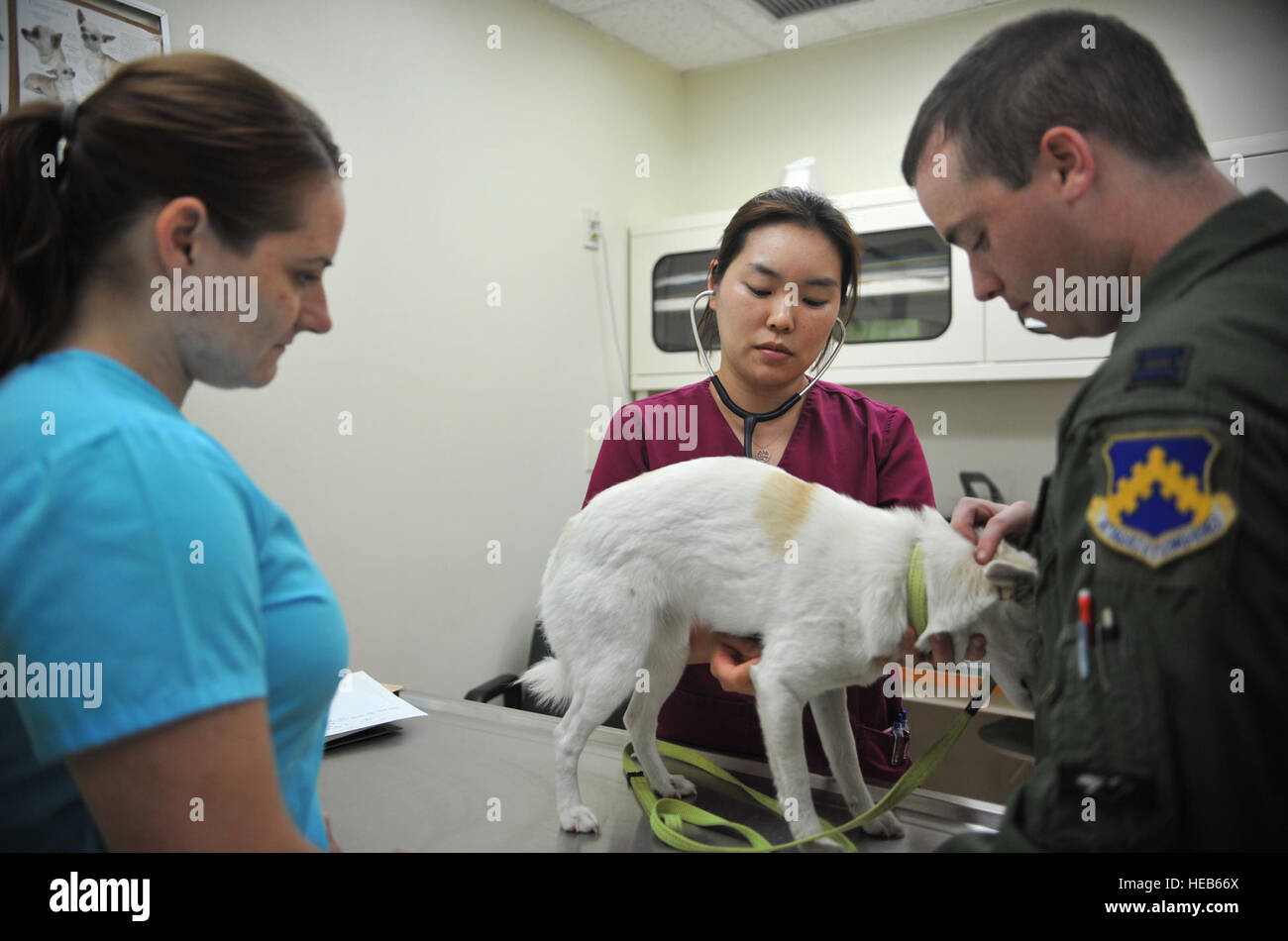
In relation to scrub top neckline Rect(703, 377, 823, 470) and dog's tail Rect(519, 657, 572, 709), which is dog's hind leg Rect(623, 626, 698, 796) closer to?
dog's tail Rect(519, 657, 572, 709)

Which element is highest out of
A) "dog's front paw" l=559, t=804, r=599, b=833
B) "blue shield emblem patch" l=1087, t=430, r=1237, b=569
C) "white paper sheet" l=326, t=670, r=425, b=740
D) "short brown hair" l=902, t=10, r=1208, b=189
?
"short brown hair" l=902, t=10, r=1208, b=189

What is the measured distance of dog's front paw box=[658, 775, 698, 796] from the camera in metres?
1.19

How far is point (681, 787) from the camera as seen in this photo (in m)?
1.21

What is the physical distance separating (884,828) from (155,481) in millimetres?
951

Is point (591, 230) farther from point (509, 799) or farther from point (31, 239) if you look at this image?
point (31, 239)

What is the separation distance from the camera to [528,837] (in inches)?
41.9

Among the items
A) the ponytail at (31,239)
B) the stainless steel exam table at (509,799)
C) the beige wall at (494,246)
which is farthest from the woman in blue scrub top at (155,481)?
the beige wall at (494,246)

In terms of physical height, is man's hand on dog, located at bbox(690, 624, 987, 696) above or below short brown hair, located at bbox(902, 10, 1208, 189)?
below

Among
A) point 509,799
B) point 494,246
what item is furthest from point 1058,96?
point 494,246

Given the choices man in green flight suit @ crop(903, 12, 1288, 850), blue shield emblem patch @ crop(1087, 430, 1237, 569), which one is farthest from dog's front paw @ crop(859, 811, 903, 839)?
blue shield emblem patch @ crop(1087, 430, 1237, 569)

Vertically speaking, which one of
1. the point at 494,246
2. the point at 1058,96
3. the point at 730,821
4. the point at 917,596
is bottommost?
the point at 730,821

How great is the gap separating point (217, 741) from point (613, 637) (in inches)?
20.5

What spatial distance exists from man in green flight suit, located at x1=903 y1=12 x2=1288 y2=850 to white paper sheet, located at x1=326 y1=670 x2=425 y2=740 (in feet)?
3.44

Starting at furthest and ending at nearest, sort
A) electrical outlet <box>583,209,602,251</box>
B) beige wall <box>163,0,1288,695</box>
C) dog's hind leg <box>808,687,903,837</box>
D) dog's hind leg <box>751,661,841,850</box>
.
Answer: electrical outlet <box>583,209,602,251</box>, beige wall <box>163,0,1288,695</box>, dog's hind leg <box>808,687,903,837</box>, dog's hind leg <box>751,661,841,850</box>
